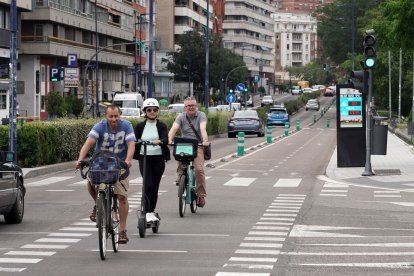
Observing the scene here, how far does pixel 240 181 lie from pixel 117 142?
44.1ft

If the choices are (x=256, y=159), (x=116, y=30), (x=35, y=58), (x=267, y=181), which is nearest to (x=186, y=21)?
(x=116, y=30)

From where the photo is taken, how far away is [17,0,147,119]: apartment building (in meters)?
79.2

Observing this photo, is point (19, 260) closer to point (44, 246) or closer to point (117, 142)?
point (44, 246)

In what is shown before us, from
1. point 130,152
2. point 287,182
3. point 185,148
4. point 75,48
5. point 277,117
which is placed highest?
point 75,48

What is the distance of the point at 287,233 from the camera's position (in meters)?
14.8

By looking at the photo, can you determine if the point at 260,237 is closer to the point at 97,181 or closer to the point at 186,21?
the point at 97,181

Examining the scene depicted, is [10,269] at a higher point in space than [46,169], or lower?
higher

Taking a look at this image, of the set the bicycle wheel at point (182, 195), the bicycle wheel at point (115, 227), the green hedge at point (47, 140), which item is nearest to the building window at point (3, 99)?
the green hedge at point (47, 140)

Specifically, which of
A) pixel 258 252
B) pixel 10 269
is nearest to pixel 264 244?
pixel 258 252

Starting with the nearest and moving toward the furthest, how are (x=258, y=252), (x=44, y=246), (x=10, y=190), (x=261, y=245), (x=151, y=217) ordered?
1. (x=258, y=252)
2. (x=44, y=246)
3. (x=261, y=245)
4. (x=151, y=217)
5. (x=10, y=190)

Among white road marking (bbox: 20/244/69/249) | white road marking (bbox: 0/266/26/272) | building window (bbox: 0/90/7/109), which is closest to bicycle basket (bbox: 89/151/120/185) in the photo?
white road marking (bbox: 20/244/69/249)

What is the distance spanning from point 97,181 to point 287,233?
3571mm

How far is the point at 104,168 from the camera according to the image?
484 inches

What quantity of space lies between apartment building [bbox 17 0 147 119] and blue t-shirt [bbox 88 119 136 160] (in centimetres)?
5339
